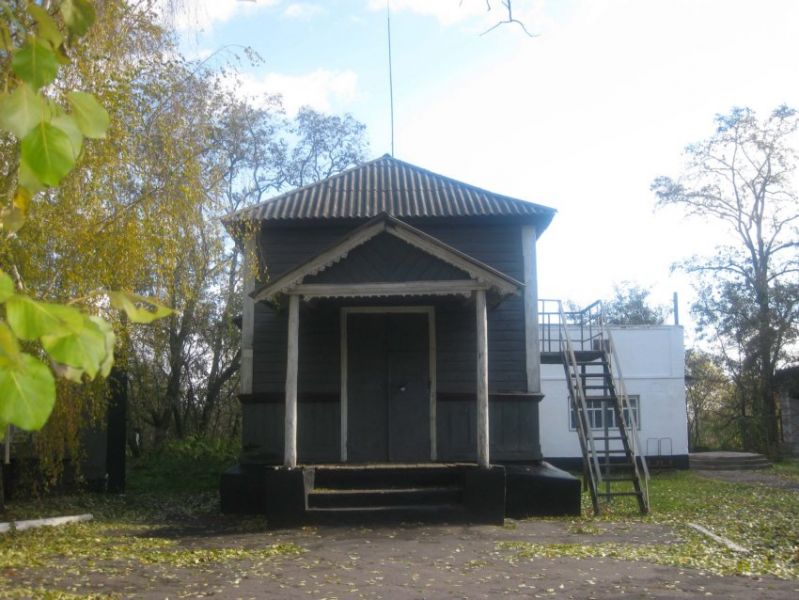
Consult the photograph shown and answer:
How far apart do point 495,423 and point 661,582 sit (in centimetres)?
624

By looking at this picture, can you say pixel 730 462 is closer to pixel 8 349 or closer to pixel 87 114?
pixel 87 114

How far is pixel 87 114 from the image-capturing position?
5.03ft

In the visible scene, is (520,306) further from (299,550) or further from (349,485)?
(299,550)

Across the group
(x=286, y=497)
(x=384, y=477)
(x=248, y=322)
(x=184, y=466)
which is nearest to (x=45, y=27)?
(x=286, y=497)

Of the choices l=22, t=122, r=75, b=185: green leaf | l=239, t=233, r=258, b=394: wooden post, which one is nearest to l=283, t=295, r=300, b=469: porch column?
l=239, t=233, r=258, b=394: wooden post

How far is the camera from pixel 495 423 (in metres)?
13.4

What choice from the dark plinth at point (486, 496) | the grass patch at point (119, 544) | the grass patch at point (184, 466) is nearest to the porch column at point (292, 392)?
the grass patch at point (119, 544)

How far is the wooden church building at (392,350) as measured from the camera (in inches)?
461

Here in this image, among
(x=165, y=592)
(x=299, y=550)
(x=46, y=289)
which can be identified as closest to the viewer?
(x=165, y=592)

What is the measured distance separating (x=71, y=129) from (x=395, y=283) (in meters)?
10.2

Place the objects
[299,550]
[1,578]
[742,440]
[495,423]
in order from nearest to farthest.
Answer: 1. [1,578]
2. [299,550]
3. [495,423]
4. [742,440]

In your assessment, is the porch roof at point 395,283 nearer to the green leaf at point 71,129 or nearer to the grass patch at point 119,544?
the grass patch at point 119,544

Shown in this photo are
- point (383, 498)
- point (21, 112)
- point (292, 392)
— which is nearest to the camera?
point (21, 112)

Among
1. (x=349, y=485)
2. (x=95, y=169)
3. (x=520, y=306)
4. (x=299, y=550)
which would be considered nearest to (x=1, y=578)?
(x=299, y=550)
